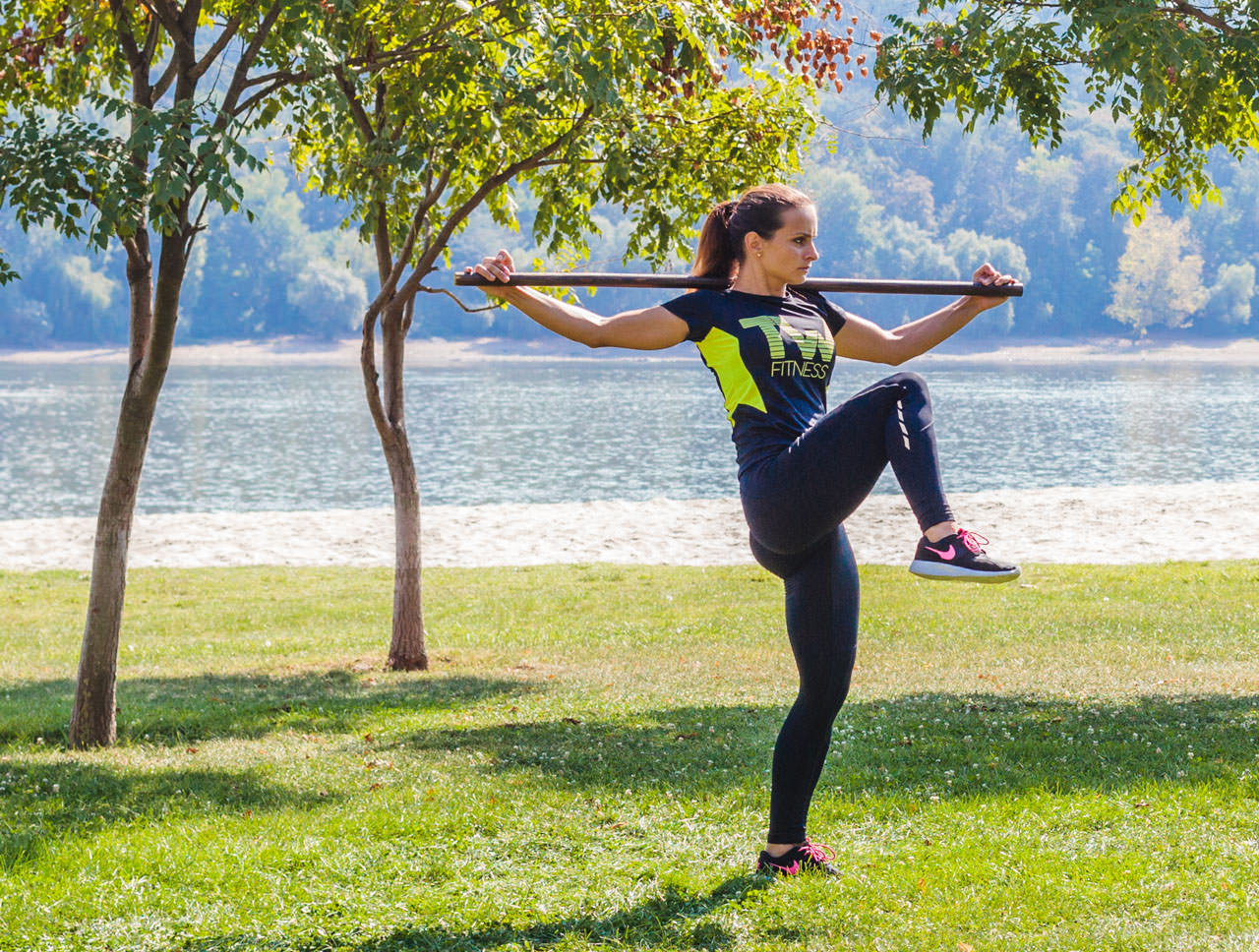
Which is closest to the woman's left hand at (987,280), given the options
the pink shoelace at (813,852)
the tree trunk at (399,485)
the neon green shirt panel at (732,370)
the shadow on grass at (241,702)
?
the neon green shirt panel at (732,370)

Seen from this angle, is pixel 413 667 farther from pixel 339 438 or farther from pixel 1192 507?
pixel 339 438

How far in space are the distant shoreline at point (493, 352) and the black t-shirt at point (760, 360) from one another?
146 meters

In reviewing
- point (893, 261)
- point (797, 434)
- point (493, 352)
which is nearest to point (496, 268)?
point (797, 434)

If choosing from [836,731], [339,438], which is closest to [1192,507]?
[836,731]

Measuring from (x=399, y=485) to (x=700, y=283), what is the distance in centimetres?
724

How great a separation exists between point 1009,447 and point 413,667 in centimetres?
4238

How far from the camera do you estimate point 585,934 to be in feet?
16.0

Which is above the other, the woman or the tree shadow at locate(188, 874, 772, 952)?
the woman

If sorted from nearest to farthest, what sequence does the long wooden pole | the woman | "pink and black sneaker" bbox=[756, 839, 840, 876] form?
the woman → the long wooden pole → "pink and black sneaker" bbox=[756, 839, 840, 876]

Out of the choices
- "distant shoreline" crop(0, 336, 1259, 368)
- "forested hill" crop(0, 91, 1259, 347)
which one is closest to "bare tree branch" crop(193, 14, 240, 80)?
"forested hill" crop(0, 91, 1259, 347)

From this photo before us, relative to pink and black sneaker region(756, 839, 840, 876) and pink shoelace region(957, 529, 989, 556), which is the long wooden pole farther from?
pink and black sneaker region(756, 839, 840, 876)

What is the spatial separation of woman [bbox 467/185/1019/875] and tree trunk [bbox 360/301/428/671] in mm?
6653

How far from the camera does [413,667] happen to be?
12219 millimetres

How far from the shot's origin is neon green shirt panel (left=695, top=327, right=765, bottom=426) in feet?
16.0
